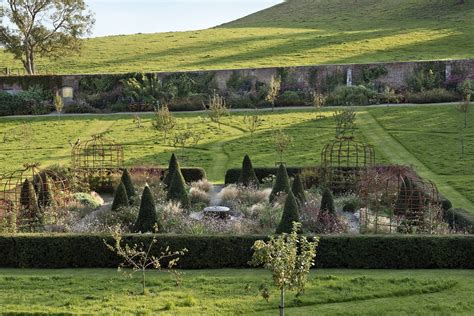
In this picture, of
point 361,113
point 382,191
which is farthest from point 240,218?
point 361,113

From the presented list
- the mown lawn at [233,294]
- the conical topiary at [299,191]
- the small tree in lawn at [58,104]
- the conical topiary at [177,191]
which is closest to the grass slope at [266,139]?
the small tree in lawn at [58,104]

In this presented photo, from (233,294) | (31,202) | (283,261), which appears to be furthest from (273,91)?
(283,261)

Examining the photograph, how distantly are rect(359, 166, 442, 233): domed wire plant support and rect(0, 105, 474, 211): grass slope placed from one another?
319 centimetres

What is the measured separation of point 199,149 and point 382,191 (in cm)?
1488

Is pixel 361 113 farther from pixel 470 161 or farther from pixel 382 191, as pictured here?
pixel 382 191

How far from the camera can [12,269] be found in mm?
16672

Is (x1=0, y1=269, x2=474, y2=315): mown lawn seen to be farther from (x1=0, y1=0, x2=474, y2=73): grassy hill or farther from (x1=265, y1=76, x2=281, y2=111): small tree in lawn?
(x1=0, y1=0, x2=474, y2=73): grassy hill

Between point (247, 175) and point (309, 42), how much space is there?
140ft

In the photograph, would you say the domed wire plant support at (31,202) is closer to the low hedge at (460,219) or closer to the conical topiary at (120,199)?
the conical topiary at (120,199)

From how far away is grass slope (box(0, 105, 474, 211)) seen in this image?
3103 cm

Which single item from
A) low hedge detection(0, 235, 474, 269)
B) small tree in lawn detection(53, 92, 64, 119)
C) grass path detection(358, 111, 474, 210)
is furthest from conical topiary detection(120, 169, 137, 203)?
small tree in lawn detection(53, 92, 64, 119)

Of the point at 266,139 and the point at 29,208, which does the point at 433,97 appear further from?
the point at 29,208

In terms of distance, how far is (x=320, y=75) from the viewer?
163ft

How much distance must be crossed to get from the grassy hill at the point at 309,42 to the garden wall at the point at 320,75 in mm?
5023
